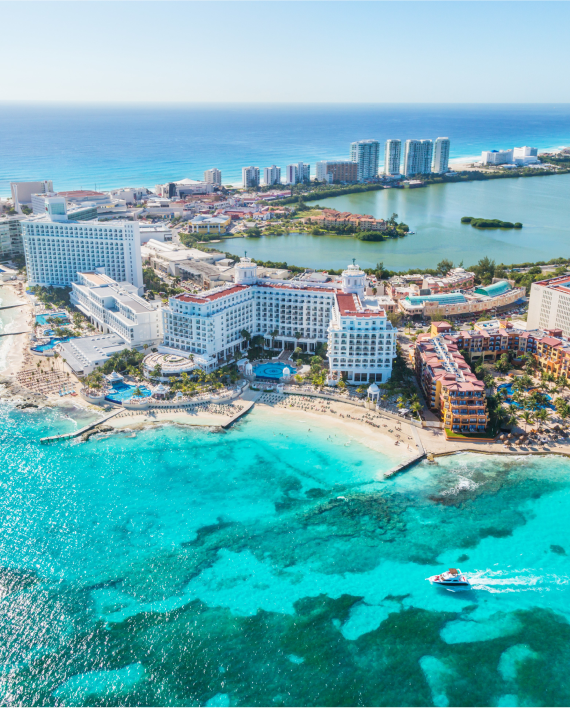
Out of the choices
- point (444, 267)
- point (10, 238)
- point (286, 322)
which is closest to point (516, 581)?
point (286, 322)

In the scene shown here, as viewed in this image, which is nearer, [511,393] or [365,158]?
[511,393]

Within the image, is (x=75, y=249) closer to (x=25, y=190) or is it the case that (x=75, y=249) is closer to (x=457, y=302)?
(x=25, y=190)

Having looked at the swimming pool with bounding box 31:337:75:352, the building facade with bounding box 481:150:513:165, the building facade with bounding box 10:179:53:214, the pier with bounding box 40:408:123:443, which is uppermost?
the building facade with bounding box 481:150:513:165

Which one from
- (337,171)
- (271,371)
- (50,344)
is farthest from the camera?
(337,171)

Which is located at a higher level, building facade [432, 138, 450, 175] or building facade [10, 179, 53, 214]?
building facade [432, 138, 450, 175]

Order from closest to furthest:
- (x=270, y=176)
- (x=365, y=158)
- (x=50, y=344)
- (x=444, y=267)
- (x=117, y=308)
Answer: (x=50, y=344)
(x=117, y=308)
(x=444, y=267)
(x=270, y=176)
(x=365, y=158)

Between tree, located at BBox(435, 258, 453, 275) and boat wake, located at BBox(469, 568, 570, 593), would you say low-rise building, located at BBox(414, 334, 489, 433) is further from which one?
tree, located at BBox(435, 258, 453, 275)

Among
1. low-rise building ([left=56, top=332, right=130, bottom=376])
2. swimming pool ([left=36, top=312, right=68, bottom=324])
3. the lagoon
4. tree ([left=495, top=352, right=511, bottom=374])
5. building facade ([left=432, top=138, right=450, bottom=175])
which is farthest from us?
building facade ([left=432, top=138, right=450, bottom=175])

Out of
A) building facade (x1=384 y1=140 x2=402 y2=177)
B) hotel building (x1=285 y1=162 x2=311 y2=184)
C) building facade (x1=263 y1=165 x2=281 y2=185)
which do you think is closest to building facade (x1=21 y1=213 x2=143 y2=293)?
building facade (x1=263 y1=165 x2=281 y2=185)
